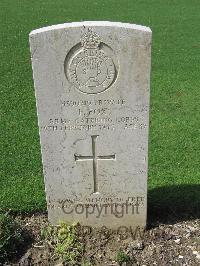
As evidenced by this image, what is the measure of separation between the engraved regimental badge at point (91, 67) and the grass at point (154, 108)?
6.07 feet

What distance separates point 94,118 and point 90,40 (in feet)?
2.42

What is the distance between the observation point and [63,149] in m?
4.09

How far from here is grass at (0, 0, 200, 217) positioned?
538cm

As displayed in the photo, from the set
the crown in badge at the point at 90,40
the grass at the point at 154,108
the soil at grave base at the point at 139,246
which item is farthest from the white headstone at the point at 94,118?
the grass at the point at 154,108

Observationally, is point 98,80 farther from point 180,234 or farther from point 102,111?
point 180,234

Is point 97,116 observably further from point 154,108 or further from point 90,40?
Result: point 154,108

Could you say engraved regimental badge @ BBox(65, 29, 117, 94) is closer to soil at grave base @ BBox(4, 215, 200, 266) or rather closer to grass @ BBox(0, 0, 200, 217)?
soil at grave base @ BBox(4, 215, 200, 266)

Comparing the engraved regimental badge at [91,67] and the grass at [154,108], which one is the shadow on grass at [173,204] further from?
the engraved regimental badge at [91,67]

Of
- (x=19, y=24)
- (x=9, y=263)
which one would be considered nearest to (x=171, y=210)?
(x=9, y=263)

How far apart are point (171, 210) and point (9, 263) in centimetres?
189

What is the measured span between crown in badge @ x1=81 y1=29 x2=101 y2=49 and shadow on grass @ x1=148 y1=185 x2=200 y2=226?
2111 millimetres

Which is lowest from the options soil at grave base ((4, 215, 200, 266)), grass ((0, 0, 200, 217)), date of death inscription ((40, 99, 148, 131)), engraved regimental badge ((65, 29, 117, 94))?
soil at grave base ((4, 215, 200, 266))

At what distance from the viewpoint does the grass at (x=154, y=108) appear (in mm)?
5375

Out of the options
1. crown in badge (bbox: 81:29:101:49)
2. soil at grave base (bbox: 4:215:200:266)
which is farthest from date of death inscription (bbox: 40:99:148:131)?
soil at grave base (bbox: 4:215:200:266)
